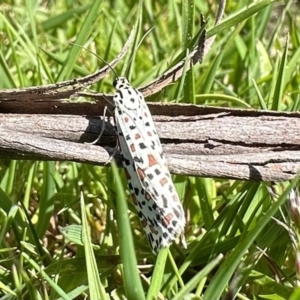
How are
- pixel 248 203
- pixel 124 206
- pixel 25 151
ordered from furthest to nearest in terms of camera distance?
1. pixel 248 203
2. pixel 25 151
3. pixel 124 206

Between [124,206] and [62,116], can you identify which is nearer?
[124,206]

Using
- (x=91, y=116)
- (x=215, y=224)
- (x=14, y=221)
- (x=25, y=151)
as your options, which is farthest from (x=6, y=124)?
(x=215, y=224)

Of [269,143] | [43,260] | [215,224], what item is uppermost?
[269,143]

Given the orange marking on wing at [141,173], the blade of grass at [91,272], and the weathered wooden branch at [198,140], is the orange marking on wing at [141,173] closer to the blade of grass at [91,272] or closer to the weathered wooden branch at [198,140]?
the weathered wooden branch at [198,140]

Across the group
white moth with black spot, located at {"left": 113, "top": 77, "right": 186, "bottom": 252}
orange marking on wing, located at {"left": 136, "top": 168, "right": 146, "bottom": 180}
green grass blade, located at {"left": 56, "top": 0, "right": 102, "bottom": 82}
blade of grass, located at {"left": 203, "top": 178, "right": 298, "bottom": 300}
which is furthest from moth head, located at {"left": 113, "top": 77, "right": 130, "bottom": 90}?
blade of grass, located at {"left": 203, "top": 178, "right": 298, "bottom": 300}

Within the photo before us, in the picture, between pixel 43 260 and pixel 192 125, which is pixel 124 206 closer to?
pixel 192 125

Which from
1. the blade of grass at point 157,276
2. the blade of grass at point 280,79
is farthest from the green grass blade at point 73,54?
the blade of grass at point 157,276

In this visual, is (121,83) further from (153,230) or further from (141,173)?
(153,230)
